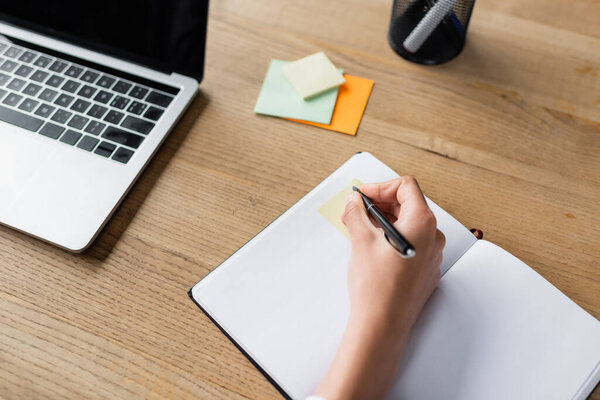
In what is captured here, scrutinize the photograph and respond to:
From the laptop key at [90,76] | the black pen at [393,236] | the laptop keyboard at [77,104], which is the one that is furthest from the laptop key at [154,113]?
the black pen at [393,236]

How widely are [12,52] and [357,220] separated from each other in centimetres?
58

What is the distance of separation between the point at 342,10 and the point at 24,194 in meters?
0.60

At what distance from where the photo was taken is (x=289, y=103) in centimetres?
70

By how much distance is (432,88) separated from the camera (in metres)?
0.73

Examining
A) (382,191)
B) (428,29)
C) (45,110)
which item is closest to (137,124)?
(45,110)

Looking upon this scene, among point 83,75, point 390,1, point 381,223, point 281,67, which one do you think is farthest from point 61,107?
point 390,1

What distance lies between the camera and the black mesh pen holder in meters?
0.68

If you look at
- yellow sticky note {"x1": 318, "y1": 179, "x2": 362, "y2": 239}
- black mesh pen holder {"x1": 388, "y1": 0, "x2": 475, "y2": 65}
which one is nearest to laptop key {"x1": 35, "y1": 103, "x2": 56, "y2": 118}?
yellow sticky note {"x1": 318, "y1": 179, "x2": 362, "y2": 239}

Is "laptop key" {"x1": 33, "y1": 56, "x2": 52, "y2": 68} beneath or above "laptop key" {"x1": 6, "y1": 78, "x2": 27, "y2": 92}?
above

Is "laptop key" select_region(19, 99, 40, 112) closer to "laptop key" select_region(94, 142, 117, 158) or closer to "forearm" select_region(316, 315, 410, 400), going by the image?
"laptop key" select_region(94, 142, 117, 158)

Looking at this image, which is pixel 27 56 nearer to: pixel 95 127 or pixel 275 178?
pixel 95 127

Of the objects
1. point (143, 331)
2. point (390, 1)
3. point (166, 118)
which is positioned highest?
point (390, 1)

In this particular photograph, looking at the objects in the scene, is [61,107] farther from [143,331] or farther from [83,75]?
[143,331]

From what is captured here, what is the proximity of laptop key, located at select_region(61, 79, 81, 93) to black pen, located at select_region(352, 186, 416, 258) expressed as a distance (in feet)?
1.48
